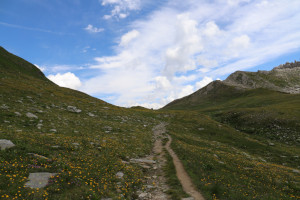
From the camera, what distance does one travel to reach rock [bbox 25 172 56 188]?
850 cm

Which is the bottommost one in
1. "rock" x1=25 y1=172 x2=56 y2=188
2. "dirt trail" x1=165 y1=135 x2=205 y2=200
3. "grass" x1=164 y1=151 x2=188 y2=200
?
"dirt trail" x1=165 y1=135 x2=205 y2=200

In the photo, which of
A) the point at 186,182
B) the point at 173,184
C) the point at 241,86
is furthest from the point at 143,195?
the point at 241,86

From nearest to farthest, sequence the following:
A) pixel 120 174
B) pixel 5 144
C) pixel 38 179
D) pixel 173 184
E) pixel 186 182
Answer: pixel 38 179 < pixel 5 144 < pixel 173 184 < pixel 186 182 < pixel 120 174

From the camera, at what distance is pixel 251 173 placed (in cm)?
1511

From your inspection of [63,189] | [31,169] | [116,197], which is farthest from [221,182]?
[31,169]

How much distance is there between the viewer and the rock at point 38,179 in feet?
27.9

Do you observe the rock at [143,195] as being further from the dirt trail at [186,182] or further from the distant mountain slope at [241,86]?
the distant mountain slope at [241,86]

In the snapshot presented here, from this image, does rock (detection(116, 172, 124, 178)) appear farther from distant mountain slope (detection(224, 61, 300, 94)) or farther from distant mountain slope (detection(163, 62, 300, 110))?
distant mountain slope (detection(224, 61, 300, 94))

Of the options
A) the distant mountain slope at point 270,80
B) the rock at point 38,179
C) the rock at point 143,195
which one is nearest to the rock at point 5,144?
the rock at point 38,179

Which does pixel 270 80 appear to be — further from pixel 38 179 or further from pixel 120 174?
pixel 38 179

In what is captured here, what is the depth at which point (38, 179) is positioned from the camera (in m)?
9.03

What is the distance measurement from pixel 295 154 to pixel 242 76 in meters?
166

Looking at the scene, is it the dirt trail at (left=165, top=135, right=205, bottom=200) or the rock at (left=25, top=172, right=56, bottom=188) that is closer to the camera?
the rock at (left=25, top=172, right=56, bottom=188)

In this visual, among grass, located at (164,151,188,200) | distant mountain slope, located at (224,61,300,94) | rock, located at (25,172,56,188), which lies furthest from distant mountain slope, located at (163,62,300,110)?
rock, located at (25,172,56,188)
